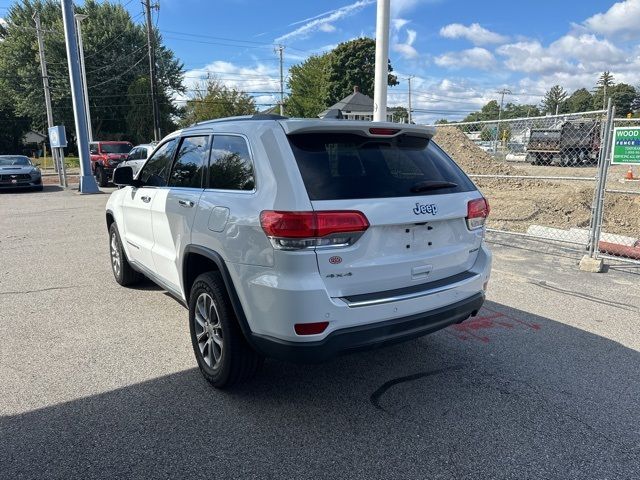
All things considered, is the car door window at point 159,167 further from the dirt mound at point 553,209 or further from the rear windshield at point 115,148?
the rear windshield at point 115,148

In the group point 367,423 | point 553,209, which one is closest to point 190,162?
point 367,423

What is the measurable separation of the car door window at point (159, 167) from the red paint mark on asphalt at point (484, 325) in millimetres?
3063

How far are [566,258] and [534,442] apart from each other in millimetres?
5265

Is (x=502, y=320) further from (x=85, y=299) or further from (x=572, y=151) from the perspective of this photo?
(x=572, y=151)

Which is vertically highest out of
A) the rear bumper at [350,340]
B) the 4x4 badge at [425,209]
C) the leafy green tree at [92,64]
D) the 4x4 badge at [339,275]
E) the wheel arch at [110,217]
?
the leafy green tree at [92,64]

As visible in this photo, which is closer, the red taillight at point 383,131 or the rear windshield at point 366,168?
the rear windshield at point 366,168

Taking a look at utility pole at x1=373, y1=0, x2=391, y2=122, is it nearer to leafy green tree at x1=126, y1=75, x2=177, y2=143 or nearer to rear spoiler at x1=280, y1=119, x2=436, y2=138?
rear spoiler at x1=280, y1=119, x2=436, y2=138

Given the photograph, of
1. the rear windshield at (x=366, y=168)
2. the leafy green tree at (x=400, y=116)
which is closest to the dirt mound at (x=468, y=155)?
the leafy green tree at (x=400, y=116)

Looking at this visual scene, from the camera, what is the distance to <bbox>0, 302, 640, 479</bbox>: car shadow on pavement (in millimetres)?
2641

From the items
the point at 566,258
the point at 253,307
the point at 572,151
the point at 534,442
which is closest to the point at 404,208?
the point at 253,307

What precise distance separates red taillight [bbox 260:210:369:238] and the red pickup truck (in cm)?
1995

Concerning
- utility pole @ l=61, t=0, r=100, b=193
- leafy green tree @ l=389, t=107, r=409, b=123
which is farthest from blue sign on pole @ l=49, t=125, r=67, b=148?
leafy green tree @ l=389, t=107, r=409, b=123

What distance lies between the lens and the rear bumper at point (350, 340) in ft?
9.12

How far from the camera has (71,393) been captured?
342cm
